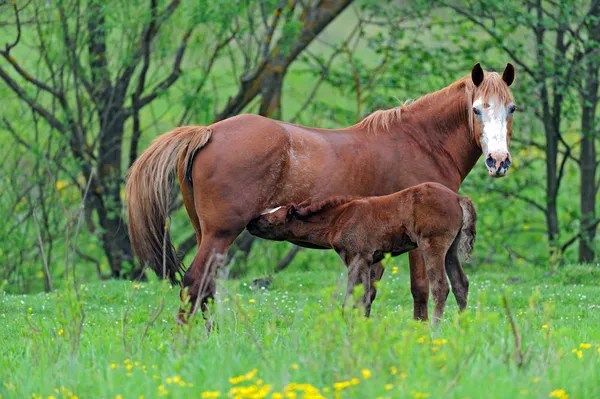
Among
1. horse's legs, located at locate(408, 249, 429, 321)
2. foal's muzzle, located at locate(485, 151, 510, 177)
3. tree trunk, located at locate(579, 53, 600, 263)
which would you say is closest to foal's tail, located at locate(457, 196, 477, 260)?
foal's muzzle, located at locate(485, 151, 510, 177)

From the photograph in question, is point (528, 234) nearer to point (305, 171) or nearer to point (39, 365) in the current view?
point (305, 171)

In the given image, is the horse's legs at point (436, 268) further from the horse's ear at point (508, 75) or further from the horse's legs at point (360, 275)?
the horse's ear at point (508, 75)

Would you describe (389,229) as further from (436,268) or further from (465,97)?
(465,97)

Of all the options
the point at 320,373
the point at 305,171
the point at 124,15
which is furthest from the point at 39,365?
the point at 124,15

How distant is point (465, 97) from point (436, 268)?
1.89 m

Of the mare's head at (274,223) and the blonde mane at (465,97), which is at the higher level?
the blonde mane at (465,97)

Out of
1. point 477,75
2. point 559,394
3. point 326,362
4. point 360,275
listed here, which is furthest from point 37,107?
point 559,394

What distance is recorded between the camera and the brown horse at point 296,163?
24.6 feet

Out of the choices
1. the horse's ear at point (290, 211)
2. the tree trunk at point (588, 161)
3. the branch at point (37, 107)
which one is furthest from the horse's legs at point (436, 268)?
the branch at point (37, 107)

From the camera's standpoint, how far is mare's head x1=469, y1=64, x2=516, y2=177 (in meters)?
7.64

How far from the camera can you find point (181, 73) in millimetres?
14719

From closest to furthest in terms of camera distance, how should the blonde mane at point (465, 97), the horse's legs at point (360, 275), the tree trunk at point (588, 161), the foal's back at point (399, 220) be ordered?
the foal's back at point (399, 220) → the horse's legs at point (360, 275) → the blonde mane at point (465, 97) → the tree trunk at point (588, 161)

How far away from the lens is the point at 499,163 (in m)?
7.58

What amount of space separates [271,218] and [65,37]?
7864 millimetres
